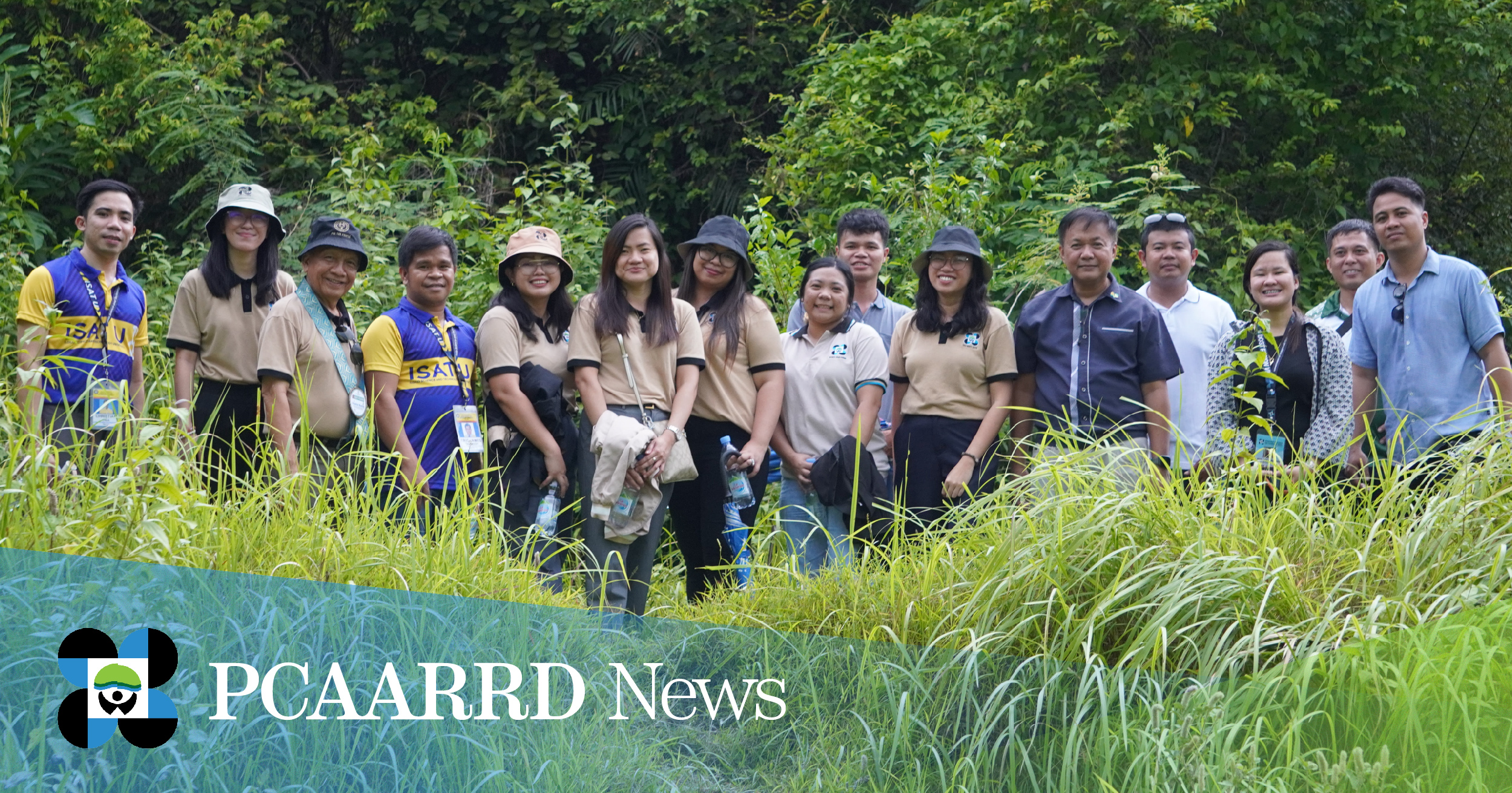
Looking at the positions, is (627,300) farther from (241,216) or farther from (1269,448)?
(1269,448)

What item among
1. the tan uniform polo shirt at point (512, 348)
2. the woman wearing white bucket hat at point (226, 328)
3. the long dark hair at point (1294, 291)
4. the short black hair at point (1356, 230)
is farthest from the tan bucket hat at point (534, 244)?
the short black hair at point (1356, 230)

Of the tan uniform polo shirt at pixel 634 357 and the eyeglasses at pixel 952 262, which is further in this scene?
the eyeglasses at pixel 952 262

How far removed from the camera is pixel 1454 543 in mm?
3176

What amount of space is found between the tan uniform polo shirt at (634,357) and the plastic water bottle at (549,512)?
0.39 metres

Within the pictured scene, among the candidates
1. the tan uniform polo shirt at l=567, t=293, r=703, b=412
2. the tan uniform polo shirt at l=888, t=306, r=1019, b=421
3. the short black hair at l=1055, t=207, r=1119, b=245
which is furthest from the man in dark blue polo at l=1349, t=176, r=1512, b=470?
the tan uniform polo shirt at l=567, t=293, r=703, b=412

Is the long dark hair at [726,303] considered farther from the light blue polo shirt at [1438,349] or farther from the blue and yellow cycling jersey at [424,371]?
the light blue polo shirt at [1438,349]

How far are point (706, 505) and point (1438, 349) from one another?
2579 mm

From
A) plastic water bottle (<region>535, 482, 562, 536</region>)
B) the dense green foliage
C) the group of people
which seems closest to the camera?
the group of people

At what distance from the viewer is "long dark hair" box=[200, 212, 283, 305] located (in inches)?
186

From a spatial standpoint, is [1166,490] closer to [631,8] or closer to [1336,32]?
[1336,32]

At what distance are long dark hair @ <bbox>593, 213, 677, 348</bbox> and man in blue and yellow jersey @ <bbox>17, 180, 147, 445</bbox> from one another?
5.41 feet

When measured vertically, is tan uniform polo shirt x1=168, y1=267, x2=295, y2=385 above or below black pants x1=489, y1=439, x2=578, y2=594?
above

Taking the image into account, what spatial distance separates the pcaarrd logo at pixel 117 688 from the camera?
2750 mm

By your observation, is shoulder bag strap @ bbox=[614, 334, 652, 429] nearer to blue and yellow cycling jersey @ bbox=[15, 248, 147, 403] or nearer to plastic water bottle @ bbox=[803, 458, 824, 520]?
plastic water bottle @ bbox=[803, 458, 824, 520]
